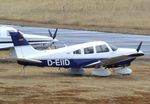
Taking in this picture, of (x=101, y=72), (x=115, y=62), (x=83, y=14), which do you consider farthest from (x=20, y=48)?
(x=83, y=14)

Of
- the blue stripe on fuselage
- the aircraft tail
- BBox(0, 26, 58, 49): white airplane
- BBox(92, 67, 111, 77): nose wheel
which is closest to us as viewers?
the blue stripe on fuselage

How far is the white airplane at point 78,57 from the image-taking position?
27766 millimetres

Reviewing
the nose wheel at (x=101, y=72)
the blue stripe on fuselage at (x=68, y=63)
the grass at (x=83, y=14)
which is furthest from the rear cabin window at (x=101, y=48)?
the grass at (x=83, y=14)

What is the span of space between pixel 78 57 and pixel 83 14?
5007 cm

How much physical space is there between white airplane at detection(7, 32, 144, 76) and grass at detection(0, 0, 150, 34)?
3283 centimetres

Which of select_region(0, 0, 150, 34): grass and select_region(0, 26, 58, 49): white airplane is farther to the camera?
select_region(0, 0, 150, 34): grass

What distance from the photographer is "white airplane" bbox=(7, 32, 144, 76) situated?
2777 cm

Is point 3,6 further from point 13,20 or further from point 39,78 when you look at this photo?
point 39,78

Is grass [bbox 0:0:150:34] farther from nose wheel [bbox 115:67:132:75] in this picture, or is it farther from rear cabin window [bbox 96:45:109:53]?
rear cabin window [bbox 96:45:109:53]

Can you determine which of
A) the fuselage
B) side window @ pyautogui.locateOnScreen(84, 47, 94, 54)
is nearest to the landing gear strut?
the fuselage

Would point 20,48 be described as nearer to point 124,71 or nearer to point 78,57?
point 78,57

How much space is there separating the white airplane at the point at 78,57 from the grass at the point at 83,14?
108ft

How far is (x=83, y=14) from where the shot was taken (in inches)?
3083

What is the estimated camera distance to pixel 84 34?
58.0 m
